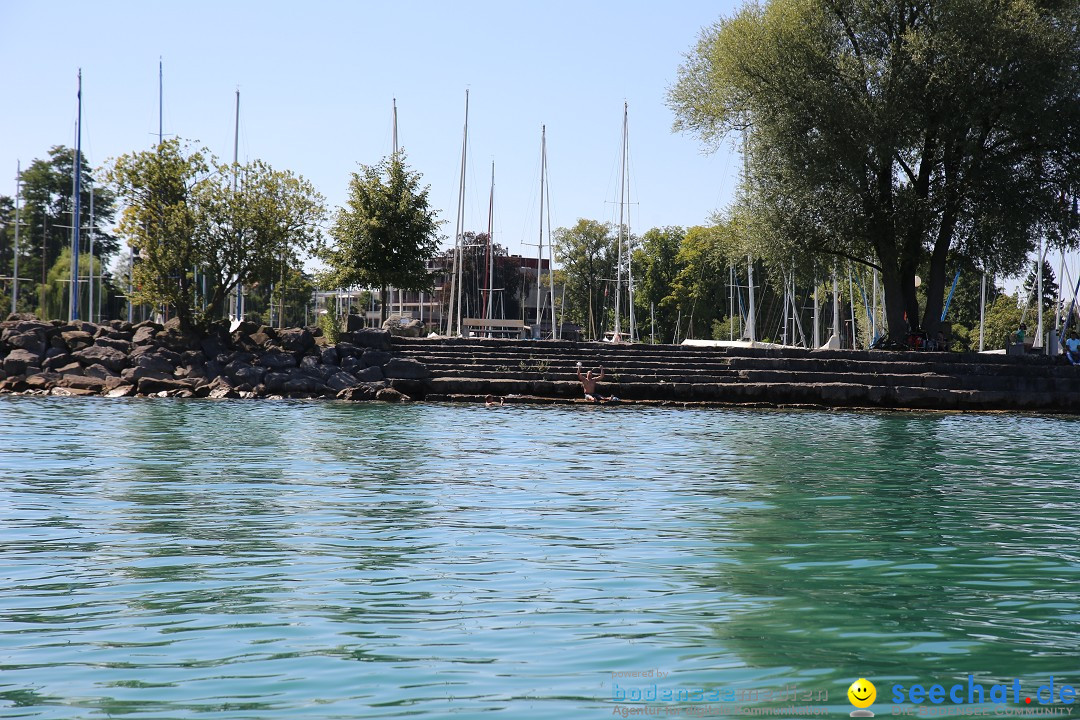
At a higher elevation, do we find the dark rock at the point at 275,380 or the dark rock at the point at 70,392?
the dark rock at the point at 275,380

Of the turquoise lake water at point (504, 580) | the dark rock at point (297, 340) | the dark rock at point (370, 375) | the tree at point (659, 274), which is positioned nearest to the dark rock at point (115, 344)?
the dark rock at point (297, 340)

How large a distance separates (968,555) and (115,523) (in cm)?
736

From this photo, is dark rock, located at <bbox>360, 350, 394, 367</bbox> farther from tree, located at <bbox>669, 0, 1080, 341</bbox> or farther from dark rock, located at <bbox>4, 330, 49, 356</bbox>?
tree, located at <bbox>669, 0, 1080, 341</bbox>

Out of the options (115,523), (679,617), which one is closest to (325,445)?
(115,523)

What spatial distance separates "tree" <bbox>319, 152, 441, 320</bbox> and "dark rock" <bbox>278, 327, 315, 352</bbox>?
6488 millimetres

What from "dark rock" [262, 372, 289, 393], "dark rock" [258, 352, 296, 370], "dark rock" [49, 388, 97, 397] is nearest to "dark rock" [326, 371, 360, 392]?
"dark rock" [262, 372, 289, 393]

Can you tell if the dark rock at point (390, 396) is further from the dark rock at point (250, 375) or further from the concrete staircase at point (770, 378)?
the dark rock at point (250, 375)

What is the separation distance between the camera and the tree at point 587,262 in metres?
91.5

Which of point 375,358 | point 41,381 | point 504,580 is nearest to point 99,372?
point 41,381

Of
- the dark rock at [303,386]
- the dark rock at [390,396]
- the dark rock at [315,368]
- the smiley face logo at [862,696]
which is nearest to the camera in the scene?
the smiley face logo at [862,696]

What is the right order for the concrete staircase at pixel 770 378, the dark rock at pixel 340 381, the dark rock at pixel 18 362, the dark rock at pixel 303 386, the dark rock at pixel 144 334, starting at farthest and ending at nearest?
the dark rock at pixel 144 334 < the dark rock at pixel 18 362 < the dark rock at pixel 340 381 < the dark rock at pixel 303 386 < the concrete staircase at pixel 770 378

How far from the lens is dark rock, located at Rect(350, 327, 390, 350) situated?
35.3 m

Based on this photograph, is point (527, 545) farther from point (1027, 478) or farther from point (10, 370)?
point (10, 370)

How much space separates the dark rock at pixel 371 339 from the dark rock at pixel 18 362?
418 inches
